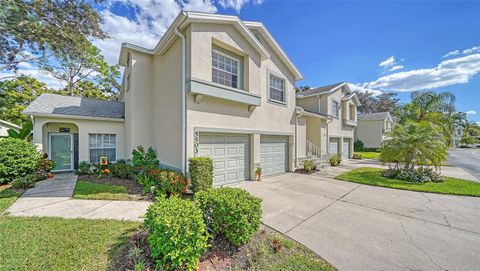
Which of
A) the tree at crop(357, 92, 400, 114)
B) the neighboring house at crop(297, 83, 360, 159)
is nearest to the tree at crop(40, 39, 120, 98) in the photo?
the neighboring house at crop(297, 83, 360, 159)

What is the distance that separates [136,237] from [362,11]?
12.5 m

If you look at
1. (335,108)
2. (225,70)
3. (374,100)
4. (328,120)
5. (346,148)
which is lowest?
(346,148)

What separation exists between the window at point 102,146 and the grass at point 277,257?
11374mm

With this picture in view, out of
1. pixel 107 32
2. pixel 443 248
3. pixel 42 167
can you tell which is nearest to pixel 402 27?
pixel 443 248

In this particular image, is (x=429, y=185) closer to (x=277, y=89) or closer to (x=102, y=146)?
(x=277, y=89)

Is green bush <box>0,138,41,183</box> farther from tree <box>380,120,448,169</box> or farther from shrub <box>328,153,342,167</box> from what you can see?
shrub <box>328,153,342,167</box>

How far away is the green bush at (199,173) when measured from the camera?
6672 millimetres

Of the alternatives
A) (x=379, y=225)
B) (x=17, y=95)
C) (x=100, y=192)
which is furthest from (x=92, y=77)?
(x=379, y=225)

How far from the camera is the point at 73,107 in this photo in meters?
11.4

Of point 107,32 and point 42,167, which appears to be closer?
point 42,167

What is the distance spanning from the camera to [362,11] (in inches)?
352

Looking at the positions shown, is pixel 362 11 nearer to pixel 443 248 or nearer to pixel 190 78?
pixel 190 78

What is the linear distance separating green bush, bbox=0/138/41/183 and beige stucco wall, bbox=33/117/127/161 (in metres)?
1.51

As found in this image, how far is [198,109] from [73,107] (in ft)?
30.9
